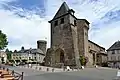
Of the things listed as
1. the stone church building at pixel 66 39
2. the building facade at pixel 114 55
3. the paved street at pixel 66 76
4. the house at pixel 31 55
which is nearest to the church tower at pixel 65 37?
the stone church building at pixel 66 39

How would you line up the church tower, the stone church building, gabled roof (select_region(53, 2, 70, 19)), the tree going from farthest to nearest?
the tree
gabled roof (select_region(53, 2, 70, 19))
the stone church building
the church tower

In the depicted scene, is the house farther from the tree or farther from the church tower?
the church tower

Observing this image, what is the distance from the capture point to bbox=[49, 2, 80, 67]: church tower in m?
37.3

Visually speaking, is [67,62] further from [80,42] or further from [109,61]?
[109,61]

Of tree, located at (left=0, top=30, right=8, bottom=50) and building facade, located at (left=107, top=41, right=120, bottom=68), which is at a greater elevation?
tree, located at (left=0, top=30, right=8, bottom=50)

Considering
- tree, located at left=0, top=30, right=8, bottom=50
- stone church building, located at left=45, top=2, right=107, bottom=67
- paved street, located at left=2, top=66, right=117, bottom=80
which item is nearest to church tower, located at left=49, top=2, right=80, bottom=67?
stone church building, located at left=45, top=2, right=107, bottom=67

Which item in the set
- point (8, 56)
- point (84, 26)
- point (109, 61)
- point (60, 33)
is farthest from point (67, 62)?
point (8, 56)

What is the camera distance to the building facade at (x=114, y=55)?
2074 inches

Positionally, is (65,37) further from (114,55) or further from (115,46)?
(115,46)

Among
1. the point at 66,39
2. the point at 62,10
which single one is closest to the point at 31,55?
the point at 62,10

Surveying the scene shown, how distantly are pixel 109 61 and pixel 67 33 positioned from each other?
22661 millimetres

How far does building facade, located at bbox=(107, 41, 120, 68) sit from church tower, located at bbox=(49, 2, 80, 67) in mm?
18903

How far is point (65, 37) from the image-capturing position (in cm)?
3941

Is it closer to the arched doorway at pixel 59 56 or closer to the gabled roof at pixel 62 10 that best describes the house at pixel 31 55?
the arched doorway at pixel 59 56
